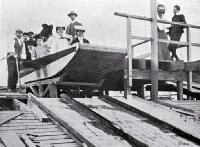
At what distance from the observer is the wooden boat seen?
27.6ft

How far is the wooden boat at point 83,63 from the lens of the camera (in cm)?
842

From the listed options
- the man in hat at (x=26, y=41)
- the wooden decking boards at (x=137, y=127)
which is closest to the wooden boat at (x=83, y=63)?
the wooden decking boards at (x=137, y=127)

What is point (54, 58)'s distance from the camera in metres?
9.24

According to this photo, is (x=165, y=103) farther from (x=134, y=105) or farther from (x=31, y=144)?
(x=31, y=144)

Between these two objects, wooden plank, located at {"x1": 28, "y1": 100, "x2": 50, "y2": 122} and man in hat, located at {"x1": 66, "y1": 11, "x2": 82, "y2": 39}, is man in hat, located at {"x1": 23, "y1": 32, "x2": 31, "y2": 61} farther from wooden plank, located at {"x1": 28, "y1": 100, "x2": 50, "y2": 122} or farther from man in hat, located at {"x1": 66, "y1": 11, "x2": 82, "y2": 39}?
wooden plank, located at {"x1": 28, "y1": 100, "x2": 50, "y2": 122}

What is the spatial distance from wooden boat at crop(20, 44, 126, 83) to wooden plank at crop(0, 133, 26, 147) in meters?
3.25

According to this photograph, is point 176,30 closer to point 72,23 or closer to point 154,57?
point 154,57

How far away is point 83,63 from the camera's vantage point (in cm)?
877

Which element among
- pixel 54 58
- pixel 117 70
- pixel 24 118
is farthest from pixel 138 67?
pixel 24 118

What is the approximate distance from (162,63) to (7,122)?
200 inches

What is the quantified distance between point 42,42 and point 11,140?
19.8 ft

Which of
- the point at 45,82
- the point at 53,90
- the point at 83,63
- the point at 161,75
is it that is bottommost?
the point at 53,90

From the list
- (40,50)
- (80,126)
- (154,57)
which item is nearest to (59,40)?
(40,50)

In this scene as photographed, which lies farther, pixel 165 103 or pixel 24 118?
pixel 165 103
